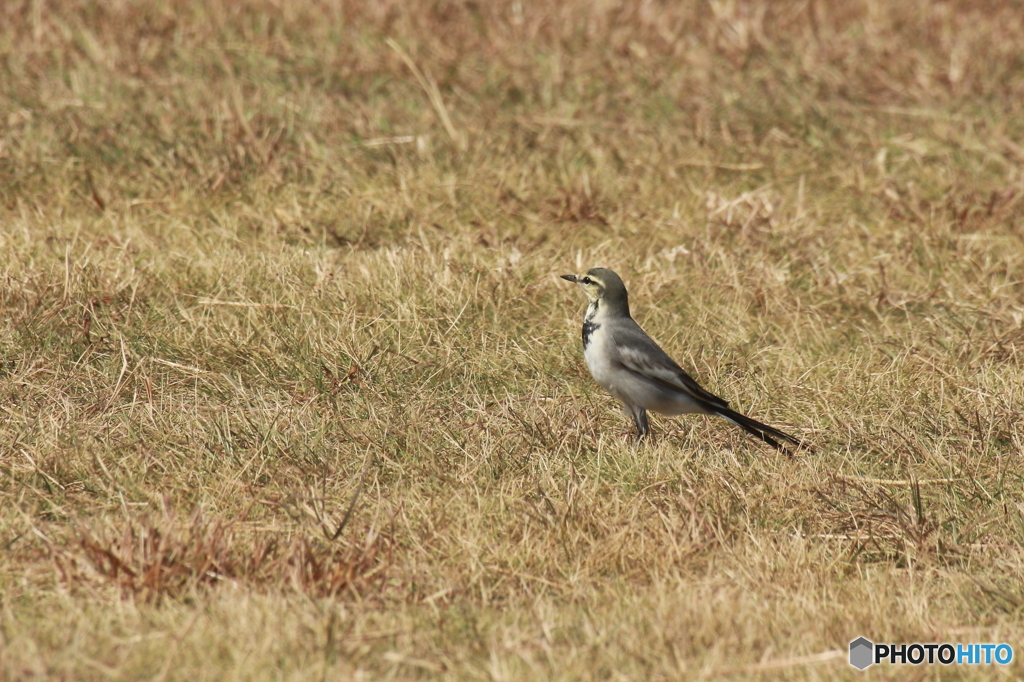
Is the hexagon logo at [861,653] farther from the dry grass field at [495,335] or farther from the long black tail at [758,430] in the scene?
the long black tail at [758,430]

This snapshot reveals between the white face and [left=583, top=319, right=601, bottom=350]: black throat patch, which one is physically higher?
the white face

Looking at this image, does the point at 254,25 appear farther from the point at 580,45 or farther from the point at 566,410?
the point at 566,410

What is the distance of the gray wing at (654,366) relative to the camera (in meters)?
5.43

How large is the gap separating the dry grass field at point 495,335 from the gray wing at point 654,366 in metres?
0.27

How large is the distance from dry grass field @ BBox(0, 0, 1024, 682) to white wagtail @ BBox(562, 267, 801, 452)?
6.4 inches

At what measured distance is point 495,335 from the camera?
6531 mm

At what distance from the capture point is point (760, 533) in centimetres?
469

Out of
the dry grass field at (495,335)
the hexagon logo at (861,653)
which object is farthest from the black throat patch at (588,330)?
the hexagon logo at (861,653)

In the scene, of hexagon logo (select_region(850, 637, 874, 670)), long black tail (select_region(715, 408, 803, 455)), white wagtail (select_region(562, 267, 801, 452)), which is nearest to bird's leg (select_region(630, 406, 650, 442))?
white wagtail (select_region(562, 267, 801, 452))

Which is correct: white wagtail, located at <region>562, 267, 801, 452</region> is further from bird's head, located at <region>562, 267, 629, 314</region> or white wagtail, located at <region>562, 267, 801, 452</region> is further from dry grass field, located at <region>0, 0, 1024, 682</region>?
dry grass field, located at <region>0, 0, 1024, 682</region>

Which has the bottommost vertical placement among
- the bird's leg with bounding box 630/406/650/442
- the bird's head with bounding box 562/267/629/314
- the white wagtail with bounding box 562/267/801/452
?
the bird's leg with bounding box 630/406/650/442

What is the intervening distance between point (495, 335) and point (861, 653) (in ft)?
10.0

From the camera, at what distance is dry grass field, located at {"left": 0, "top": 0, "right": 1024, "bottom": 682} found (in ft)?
13.4

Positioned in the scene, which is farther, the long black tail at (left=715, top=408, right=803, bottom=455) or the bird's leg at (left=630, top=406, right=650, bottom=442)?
the bird's leg at (left=630, top=406, right=650, bottom=442)
